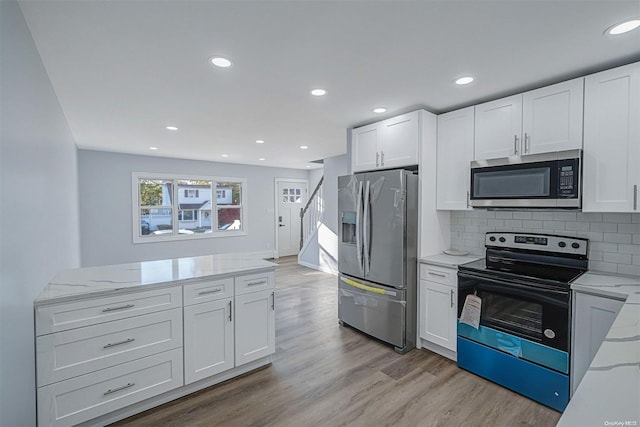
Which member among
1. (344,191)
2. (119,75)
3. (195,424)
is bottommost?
(195,424)

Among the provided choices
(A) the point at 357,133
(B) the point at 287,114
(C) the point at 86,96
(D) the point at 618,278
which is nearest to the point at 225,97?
(B) the point at 287,114

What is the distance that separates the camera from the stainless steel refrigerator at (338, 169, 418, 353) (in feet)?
9.49

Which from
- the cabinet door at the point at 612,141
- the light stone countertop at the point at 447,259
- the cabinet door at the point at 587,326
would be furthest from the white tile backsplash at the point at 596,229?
the cabinet door at the point at 587,326

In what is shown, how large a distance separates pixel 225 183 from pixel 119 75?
493 centimetres

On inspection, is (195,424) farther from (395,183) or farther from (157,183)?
(157,183)

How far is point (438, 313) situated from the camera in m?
2.85

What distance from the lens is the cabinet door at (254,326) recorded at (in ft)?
8.24

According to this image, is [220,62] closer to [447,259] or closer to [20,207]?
[20,207]

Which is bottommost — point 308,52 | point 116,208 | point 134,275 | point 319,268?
point 319,268

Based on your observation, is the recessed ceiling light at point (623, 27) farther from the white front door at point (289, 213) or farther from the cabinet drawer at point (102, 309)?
the white front door at point (289, 213)

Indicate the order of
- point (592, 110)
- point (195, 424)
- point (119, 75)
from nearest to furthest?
point (195, 424)
point (592, 110)
point (119, 75)

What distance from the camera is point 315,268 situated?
6.56 meters

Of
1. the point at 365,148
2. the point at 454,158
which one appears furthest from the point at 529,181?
the point at 365,148

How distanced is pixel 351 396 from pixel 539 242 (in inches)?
80.0
